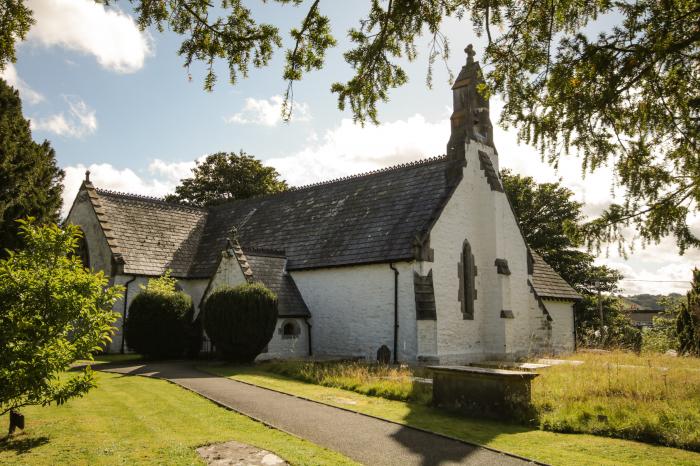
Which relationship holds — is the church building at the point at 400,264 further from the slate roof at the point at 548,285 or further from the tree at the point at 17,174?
the tree at the point at 17,174

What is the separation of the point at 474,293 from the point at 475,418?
1217 cm

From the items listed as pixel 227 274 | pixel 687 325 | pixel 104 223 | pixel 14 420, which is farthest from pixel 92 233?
pixel 687 325

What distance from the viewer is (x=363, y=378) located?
49.1 ft

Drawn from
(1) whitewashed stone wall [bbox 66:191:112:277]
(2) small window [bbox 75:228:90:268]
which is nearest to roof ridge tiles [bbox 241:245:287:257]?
(1) whitewashed stone wall [bbox 66:191:112:277]

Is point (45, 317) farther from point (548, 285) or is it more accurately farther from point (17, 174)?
point (548, 285)

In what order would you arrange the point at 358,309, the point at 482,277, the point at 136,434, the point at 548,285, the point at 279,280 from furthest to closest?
the point at 548,285 → the point at 279,280 → the point at 482,277 → the point at 358,309 → the point at 136,434

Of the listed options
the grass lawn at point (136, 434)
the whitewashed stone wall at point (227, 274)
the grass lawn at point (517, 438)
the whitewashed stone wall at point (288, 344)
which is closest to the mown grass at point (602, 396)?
the grass lawn at point (517, 438)

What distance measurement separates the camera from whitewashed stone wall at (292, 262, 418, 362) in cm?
2022

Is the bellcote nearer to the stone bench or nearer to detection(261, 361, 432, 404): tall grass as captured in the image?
detection(261, 361, 432, 404): tall grass

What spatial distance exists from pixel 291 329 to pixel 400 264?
5882 mm

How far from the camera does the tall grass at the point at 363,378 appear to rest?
13016 mm

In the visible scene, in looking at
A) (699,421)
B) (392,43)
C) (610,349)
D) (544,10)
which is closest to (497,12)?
(544,10)

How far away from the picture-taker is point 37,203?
2569cm

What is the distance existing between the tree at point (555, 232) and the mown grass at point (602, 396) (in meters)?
26.7
